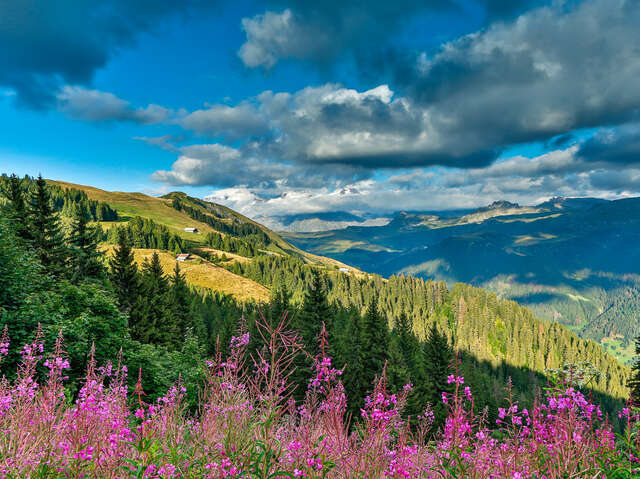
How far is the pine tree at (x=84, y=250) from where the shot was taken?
110 ft

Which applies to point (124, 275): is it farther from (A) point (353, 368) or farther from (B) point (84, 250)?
(A) point (353, 368)

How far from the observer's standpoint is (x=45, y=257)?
30.5 meters

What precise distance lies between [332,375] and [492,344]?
17303 centimetres

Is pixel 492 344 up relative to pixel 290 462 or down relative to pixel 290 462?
down

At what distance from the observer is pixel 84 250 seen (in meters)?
35.2

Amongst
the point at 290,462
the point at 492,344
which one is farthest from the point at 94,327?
the point at 492,344

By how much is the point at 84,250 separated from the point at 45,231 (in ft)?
15.1

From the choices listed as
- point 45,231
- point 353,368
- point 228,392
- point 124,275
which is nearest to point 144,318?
point 124,275

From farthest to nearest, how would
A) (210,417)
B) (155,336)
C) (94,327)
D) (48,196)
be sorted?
(155,336) → (48,196) → (94,327) → (210,417)

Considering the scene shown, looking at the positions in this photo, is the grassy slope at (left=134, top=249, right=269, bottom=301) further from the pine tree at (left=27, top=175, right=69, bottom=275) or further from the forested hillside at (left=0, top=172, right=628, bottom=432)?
the pine tree at (left=27, top=175, right=69, bottom=275)

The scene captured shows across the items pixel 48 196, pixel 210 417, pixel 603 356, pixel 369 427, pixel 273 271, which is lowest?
pixel 603 356

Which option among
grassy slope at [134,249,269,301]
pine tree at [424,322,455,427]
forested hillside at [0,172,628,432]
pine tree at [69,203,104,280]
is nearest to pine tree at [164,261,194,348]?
forested hillside at [0,172,628,432]

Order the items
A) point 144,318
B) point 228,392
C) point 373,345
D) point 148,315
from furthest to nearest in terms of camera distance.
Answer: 1. point 373,345
2. point 148,315
3. point 144,318
4. point 228,392

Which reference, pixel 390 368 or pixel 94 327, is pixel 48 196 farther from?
pixel 390 368
